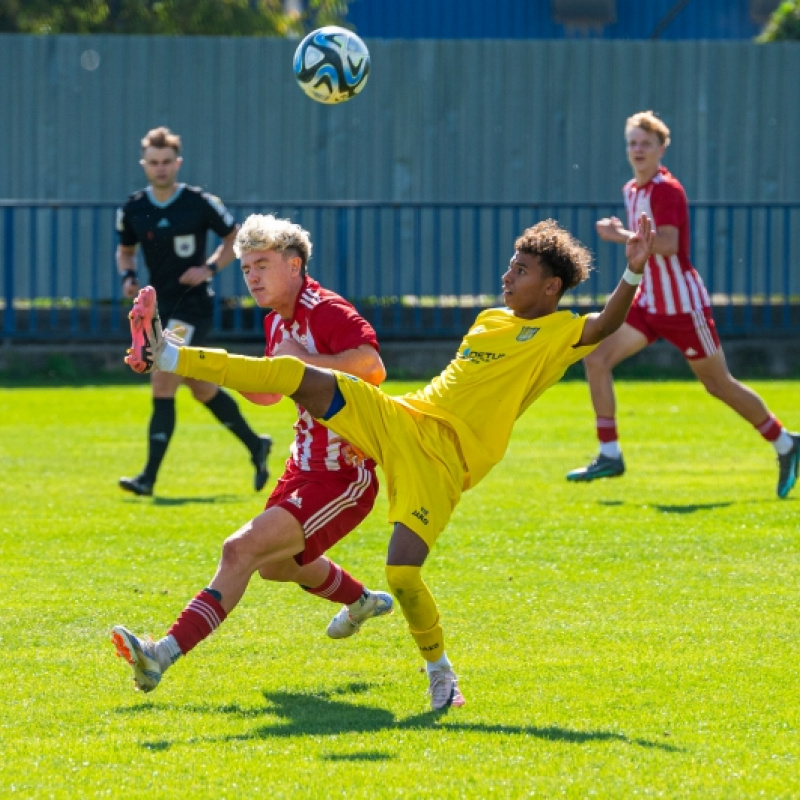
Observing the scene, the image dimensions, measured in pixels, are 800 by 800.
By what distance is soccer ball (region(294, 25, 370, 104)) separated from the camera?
872 centimetres

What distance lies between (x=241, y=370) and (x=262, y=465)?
204 inches

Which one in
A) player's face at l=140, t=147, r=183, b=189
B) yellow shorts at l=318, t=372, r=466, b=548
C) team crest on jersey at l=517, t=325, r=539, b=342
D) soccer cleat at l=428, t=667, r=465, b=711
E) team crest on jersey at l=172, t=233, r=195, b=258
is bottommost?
soccer cleat at l=428, t=667, r=465, b=711

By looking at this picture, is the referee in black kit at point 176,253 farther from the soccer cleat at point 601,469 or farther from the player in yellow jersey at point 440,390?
the player in yellow jersey at point 440,390

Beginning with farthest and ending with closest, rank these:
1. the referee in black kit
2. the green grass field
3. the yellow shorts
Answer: the referee in black kit < the yellow shorts < the green grass field

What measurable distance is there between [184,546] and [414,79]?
11065 mm

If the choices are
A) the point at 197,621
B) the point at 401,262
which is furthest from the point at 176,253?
the point at 401,262

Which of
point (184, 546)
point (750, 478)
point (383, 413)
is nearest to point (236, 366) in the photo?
point (383, 413)

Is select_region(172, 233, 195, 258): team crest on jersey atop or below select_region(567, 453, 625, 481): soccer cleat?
atop

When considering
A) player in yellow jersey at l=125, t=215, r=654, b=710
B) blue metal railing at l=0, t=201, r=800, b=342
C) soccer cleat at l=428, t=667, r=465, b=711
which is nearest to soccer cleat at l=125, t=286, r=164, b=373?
player in yellow jersey at l=125, t=215, r=654, b=710

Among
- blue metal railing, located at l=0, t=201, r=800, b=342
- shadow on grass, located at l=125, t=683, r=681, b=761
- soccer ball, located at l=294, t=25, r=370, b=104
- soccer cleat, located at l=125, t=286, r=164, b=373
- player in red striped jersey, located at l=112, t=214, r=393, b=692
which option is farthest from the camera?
blue metal railing, located at l=0, t=201, r=800, b=342

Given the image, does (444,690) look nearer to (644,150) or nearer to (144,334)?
(144,334)

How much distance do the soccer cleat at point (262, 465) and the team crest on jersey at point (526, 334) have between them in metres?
4.57

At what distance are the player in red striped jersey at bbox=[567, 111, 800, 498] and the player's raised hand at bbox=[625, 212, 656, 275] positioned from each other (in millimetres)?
3959

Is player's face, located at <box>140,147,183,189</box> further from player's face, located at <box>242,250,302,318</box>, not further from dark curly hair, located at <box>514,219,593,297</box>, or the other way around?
dark curly hair, located at <box>514,219,593,297</box>
